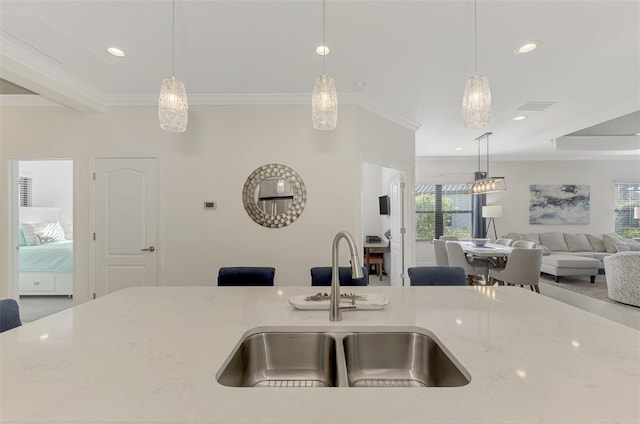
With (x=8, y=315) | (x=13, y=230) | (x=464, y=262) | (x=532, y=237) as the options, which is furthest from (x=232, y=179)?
(x=532, y=237)

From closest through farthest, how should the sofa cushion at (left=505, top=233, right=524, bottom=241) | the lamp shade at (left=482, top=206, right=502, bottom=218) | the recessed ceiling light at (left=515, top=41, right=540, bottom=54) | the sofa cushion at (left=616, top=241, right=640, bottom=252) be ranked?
the recessed ceiling light at (left=515, top=41, right=540, bottom=54), the sofa cushion at (left=616, top=241, right=640, bottom=252), the lamp shade at (left=482, top=206, right=502, bottom=218), the sofa cushion at (left=505, top=233, right=524, bottom=241)

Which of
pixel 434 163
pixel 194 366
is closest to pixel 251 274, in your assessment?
pixel 194 366

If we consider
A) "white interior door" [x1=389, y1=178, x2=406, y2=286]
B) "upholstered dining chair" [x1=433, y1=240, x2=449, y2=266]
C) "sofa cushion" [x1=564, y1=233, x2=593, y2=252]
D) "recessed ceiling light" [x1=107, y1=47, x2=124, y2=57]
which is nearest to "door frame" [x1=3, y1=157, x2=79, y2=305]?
"recessed ceiling light" [x1=107, y1=47, x2=124, y2=57]

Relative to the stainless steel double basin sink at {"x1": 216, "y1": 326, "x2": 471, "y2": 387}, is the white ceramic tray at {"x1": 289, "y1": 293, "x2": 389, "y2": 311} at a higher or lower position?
higher

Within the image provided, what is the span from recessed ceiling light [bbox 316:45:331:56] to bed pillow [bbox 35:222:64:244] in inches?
232

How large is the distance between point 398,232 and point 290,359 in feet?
12.5

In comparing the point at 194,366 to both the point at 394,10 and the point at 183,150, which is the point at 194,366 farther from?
the point at 183,150

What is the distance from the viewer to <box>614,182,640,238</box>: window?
7.09 meters

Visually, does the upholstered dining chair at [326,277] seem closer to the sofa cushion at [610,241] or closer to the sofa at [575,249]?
the sofa at [575,249]

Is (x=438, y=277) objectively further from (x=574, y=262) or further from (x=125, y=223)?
(x=574, y=262)

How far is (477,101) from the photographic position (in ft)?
5.73

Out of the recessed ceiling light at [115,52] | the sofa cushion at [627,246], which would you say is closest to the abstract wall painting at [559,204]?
the sofa cushion at [627,246]

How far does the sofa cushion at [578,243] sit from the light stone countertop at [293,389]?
678 cm

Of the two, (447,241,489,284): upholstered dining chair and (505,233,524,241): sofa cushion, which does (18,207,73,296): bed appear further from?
(505,233,524,241): sofa cushion
